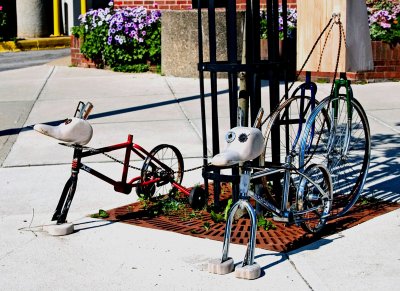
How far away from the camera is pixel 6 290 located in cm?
480

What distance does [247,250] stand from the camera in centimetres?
487

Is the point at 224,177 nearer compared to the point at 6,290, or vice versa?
the point at 6,290

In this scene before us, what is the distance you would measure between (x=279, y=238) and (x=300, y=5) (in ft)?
5.13

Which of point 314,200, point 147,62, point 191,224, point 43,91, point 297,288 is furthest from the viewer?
point 147,62

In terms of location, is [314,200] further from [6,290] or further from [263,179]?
[6,290]

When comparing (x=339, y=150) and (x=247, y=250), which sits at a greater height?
(x=339, y=150)

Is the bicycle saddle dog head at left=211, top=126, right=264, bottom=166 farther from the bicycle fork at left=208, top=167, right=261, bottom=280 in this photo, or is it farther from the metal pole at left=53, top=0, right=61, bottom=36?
the metal pole at left=53, top=0, right=61, bottom=36

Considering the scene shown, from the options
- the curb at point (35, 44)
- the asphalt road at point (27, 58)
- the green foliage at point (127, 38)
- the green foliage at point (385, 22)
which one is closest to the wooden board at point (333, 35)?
the green foliage at point (385, 22)

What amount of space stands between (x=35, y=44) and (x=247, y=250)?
638 inches

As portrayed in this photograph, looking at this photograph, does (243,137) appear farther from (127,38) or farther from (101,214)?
(127,38)

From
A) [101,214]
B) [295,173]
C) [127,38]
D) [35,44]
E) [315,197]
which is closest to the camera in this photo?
[295,173]

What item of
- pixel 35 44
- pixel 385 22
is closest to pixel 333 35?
pixel 385 22

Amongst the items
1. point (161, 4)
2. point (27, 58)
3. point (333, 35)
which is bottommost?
point (333, 35)

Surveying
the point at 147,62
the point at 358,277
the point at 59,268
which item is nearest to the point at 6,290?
the point at 59,268
